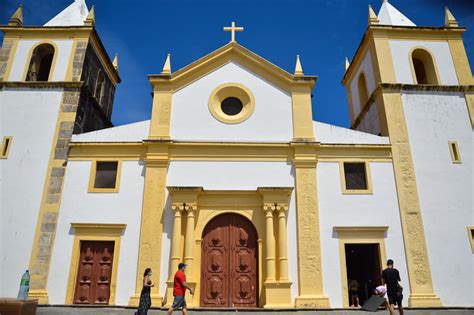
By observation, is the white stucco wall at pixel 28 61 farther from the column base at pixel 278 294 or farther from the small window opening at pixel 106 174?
the column base at pixel 278 294

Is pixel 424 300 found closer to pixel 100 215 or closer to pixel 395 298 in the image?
pixel 395 298

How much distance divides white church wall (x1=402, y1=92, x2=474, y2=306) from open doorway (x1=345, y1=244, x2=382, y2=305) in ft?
5.97

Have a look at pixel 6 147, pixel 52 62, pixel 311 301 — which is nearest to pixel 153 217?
pixel 311 301

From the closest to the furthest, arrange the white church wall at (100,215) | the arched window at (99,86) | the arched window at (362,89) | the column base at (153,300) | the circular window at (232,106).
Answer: the column base at (153,300) < the white church wall at (100,215) < the circular window at (232,106) < the arched window at (99,86) < the arched window at (362,89)

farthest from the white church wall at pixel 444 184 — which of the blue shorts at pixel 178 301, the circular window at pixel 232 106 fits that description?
the blue shorts at pixel 178 301

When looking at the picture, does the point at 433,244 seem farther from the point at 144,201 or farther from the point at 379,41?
the point at 144,201

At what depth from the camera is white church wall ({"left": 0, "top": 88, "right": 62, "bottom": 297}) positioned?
13312mm

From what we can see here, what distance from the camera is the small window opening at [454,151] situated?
48.4 feet

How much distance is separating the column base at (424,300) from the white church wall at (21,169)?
12929mm

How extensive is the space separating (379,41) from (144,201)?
11958 millimetres

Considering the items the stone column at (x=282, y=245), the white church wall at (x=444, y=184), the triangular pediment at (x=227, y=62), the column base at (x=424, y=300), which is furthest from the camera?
the triangular pediment at (x=227, y=62)

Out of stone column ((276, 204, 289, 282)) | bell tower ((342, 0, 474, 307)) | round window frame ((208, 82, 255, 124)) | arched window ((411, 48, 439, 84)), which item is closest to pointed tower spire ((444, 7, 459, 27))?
bell tower ((342, 0, 474, 307))

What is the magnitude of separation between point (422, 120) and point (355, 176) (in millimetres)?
3716

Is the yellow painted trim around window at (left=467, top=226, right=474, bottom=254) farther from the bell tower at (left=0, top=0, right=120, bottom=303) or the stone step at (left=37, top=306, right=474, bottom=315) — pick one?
the bell tower at (left=0, top=0, right=120, bottom=303)
